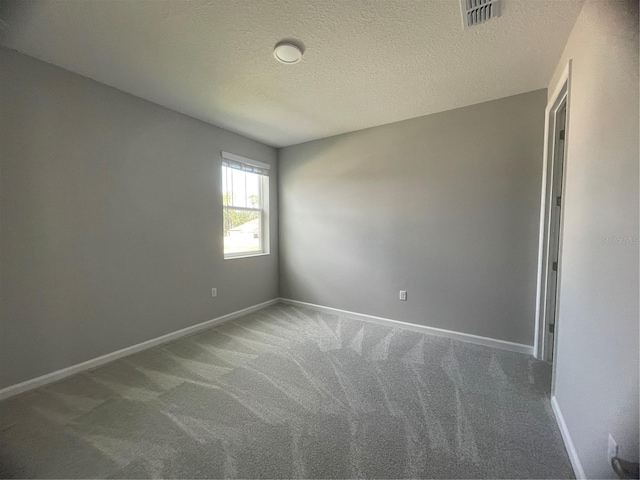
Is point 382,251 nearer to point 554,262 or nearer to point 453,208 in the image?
point 453,208

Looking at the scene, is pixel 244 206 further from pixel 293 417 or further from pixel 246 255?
pixel 293 417

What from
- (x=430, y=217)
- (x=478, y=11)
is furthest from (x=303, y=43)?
(x=430, y=217)

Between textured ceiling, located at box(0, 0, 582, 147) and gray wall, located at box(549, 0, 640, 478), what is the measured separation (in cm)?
47

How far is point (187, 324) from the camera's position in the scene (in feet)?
10.4

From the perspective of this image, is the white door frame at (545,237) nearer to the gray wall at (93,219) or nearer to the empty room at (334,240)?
the empty room at (334,240)

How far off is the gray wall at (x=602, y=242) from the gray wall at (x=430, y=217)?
1.03m

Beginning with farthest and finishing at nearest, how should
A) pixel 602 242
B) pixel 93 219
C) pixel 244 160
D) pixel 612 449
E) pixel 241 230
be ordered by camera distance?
pixel 241 230 → pixel 244 160 → pixel 93 219 → pixel 602 242 → pixel 612 449

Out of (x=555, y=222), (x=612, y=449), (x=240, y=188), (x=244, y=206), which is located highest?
(x=240, y=188)

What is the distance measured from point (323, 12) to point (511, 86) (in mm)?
1966

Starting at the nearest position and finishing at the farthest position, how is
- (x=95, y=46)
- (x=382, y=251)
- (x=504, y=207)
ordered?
1. (x=95, y=46)
2. (x=504, y=207)
3. (x=382, y=251)

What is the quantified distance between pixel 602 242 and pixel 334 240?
2857mm

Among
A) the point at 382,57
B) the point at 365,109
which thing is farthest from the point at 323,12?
the point at 365,109

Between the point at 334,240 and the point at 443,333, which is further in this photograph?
the point at 334,240

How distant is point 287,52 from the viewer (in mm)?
1930
